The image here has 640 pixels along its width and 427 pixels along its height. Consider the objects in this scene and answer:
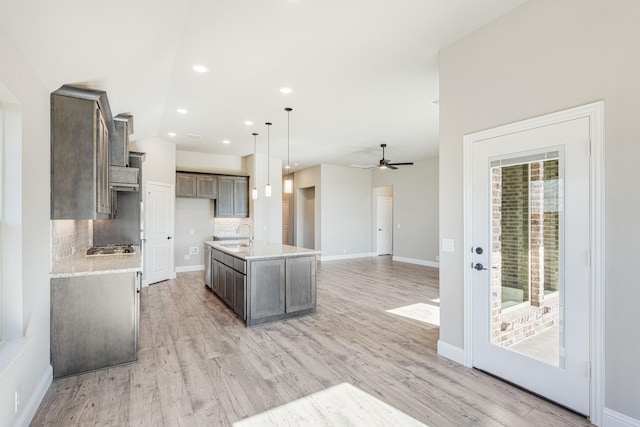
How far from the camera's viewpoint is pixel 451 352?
2.99 meters

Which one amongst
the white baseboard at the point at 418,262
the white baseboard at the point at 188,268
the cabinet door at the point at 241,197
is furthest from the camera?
the white baseboard at the point at 418,262

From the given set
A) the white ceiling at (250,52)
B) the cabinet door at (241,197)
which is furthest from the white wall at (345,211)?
the white ceiling at (250,52)

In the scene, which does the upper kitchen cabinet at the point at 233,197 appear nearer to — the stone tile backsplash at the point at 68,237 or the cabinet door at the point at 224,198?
the cabinet door at the point at 224,198

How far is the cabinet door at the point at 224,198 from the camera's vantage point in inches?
302

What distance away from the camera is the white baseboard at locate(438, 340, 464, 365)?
2904 mm

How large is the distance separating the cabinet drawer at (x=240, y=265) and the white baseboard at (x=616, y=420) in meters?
3.37

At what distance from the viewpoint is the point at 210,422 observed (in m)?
2.10

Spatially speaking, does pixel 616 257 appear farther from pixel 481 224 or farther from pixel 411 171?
pixel 411 171

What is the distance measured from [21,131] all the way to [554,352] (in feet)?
12.9

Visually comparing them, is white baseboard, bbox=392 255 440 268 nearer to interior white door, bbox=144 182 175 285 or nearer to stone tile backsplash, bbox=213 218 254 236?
stone tile backsplash, bbox=213 218 254 236

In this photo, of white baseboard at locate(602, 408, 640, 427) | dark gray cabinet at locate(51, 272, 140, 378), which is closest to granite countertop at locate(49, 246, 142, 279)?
dark gray cabinet at locate(51, 272, 140, 378)

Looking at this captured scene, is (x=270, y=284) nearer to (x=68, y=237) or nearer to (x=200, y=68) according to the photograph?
(x=68, y=237)

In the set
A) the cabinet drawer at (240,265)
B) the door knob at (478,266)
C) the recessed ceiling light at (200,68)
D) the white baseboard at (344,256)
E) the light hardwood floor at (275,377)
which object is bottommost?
the light hardwood floor at (275,377)

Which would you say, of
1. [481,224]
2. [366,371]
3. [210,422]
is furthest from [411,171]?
[210,422]
